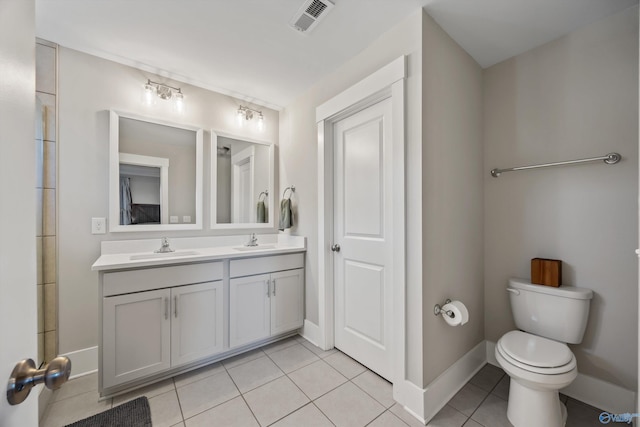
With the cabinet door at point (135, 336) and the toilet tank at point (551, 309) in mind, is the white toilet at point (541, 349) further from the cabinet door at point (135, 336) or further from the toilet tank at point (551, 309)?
the cabinet door at point (135, 336)

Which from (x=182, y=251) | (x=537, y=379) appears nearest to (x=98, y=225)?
(x=182, y=251)

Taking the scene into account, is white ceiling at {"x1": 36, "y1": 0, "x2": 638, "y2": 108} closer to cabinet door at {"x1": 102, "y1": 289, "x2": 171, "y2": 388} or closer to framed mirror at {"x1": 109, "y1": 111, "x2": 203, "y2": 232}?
framed mirror at {"x1": 109, "y1": 111, "x2": 203, "y2": 232}

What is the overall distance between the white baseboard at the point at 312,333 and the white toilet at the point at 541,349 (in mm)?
1328

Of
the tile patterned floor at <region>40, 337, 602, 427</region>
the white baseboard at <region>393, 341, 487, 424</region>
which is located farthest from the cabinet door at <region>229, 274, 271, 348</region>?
the white baseboard at <region>393, 341, 487, 424</region>

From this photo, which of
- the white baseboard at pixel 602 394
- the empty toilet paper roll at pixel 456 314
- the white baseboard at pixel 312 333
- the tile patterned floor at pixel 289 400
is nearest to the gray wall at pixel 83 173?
the tile patterned floor at pixel 289 400

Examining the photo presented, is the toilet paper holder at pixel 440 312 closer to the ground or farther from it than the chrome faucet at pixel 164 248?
closer to the ground

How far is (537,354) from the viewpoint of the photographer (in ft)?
4.57

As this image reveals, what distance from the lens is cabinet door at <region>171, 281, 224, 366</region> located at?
180cm

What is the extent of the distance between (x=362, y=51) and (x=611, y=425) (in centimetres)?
273

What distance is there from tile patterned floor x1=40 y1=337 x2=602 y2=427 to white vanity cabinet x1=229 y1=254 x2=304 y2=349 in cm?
25

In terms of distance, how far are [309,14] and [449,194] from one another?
4.72 feet

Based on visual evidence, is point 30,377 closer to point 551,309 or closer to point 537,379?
point 537,379

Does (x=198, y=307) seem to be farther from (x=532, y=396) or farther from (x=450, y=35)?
(x=450, y=35)

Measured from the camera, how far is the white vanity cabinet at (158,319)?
1.58m
